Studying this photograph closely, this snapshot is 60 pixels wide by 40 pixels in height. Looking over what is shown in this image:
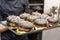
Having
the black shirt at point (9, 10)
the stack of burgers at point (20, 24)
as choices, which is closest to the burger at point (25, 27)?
the stack of burgers at point (20, 24)

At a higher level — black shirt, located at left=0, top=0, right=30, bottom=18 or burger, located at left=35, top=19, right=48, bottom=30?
black shirt, located at left=0, top=0, right=30, bottom=18

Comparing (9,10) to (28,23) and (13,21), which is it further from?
(28,23)

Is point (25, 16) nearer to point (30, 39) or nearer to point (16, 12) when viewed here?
point (16, 12)

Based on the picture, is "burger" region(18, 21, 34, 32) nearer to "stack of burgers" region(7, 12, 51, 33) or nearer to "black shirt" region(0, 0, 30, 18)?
"stack of burgers" region(7, 12, 51, 33)

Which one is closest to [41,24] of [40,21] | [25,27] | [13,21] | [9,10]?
[40,21]

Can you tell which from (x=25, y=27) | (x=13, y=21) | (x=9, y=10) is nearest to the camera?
(x=25, y=27)

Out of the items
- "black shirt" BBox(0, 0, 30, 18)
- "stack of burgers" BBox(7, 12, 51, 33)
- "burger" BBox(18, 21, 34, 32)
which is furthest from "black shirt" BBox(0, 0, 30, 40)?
"burger" BBox(18, 21, 34, 32)

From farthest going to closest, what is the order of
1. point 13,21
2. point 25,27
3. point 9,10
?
Answer: point 9,10, point 13,21, point 25,27

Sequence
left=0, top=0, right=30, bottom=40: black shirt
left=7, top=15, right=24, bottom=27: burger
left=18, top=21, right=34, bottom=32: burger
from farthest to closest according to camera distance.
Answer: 1. left=0, top=0, right=30, bottom=40: black shirt
2. left=7, top=15, right=24, bottom=27: burger
3. left=18, top=21, right=34, bottom=32: burger

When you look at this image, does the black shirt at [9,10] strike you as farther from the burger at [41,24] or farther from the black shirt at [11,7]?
the burger at [41,24]

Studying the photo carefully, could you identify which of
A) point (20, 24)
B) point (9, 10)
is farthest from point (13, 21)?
point (9, 10)

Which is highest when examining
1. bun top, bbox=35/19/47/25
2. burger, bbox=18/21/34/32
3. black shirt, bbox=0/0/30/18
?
black shirt, bbox=0/0/30/18

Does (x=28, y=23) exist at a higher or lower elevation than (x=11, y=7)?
lower

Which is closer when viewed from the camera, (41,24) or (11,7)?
(41,24)
